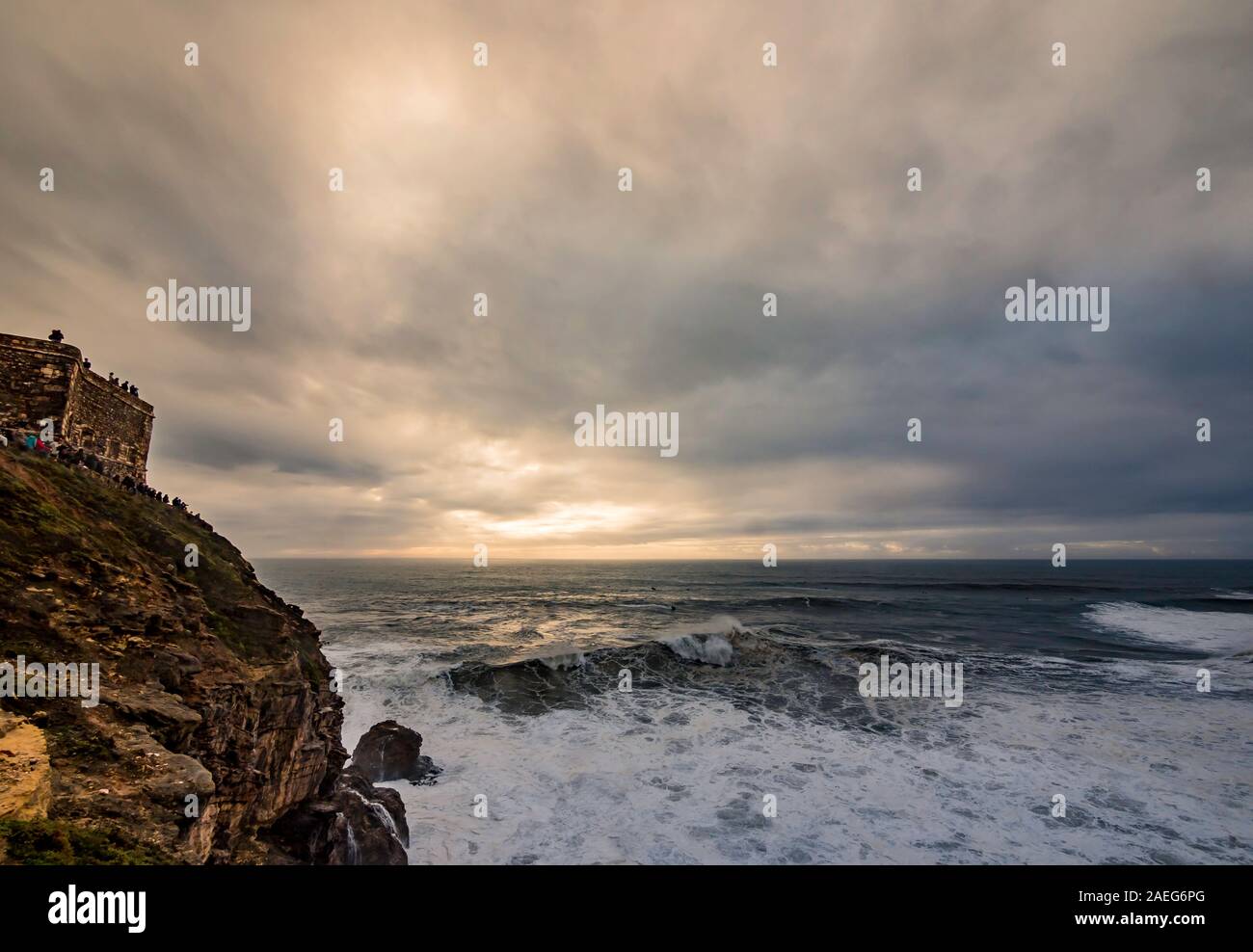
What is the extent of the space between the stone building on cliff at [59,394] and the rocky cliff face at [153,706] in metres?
3.61

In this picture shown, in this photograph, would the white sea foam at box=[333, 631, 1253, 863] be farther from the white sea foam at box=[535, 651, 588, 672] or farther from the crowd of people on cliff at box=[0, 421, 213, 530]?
the crowd of people on cliff at box=[0, 421, 213, 530]

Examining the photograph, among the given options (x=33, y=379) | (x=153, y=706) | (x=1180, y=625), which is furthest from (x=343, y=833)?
(x=1180, y=625)

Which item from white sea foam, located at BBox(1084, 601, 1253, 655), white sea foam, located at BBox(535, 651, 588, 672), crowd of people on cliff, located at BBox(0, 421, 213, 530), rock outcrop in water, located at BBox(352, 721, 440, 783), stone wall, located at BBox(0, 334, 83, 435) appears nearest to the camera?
crowd of people on cliff, located at BBox(0, 421, 213, 530)

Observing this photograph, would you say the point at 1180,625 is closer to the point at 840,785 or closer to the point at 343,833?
the point at 840,785

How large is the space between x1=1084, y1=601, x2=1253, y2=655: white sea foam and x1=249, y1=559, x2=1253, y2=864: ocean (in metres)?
0.62

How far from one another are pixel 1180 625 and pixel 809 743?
181ft

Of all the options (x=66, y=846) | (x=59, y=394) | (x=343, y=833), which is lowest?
(x=343, y=833)

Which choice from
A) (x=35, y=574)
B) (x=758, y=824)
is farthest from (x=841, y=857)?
(x=35, y=574)

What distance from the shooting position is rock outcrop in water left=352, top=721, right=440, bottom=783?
17234 millimetres

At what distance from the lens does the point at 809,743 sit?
65.1 feet

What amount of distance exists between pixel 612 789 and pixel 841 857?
24.0 ft

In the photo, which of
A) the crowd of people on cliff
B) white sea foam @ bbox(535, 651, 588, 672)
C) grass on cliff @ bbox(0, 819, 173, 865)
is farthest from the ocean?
the crowd of people on cliff

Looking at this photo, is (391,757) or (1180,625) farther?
(1180,625)

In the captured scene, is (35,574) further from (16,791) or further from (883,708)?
(883,708)
